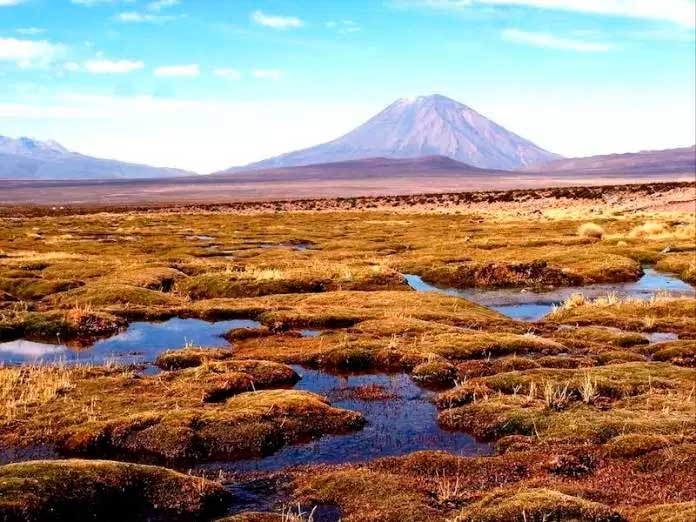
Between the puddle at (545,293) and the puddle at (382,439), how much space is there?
15817mm

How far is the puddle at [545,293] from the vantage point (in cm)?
3825

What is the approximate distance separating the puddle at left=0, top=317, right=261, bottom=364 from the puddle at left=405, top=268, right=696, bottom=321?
14.0 metres

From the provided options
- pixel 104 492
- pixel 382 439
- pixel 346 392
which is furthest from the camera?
pixel 346 392

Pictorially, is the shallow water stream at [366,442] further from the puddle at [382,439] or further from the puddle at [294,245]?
the puddle at [294,245]

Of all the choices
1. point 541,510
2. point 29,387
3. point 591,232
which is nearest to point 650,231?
point 591,232

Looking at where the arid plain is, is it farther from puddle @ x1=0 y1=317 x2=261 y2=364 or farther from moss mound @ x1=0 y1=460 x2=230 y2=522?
puddle @ x1=0 y1=317 x2=261 y2=364

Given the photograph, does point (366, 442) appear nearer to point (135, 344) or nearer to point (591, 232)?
point (135, 344)

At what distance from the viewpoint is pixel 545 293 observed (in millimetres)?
42875

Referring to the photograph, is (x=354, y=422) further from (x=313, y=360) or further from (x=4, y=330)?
(x=4, y=330)

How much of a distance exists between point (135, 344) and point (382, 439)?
1470cm

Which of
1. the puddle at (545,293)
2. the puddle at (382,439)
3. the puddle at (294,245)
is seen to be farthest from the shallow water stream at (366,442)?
the puddle at (294,245)

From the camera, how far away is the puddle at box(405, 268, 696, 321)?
3825cm

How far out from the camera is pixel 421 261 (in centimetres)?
5466

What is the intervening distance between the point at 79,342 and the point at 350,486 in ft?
62.4
